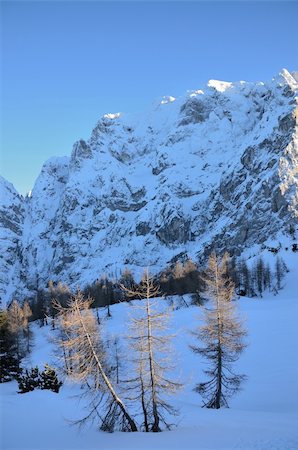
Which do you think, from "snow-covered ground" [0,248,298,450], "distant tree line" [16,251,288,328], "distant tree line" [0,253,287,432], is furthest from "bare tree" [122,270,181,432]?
"distant tree line" [16,251,288,328]

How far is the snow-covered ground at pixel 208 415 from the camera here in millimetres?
14836

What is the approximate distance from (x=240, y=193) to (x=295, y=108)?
160 feet

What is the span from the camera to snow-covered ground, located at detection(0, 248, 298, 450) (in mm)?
14836

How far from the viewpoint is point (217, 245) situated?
177 m

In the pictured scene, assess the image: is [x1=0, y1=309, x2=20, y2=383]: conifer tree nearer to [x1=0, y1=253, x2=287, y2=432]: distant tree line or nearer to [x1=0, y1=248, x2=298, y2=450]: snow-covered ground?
[x1=0, y1=253, x2=287, y2=432]: distant tree line

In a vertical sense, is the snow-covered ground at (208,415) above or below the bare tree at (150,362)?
below

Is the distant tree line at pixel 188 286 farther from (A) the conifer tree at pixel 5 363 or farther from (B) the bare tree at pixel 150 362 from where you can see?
(B) the bare tree at pixel 150 362

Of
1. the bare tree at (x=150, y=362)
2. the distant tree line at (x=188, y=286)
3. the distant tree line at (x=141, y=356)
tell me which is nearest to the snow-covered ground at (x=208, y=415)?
the distant tree line at (x=141, y=356)

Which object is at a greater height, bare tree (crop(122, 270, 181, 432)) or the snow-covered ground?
bare tree (crop(122, 270, 181, 432))

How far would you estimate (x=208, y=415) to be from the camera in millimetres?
20859

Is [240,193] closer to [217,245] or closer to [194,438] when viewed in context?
[217,245]

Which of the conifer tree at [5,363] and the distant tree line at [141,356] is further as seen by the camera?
the conifer tree at [5,363]

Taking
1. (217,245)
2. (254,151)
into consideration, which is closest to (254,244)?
(217,245)

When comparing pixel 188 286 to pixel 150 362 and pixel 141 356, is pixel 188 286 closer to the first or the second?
pixel 141 356
